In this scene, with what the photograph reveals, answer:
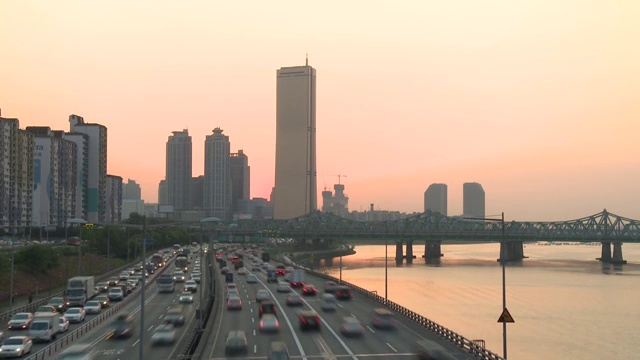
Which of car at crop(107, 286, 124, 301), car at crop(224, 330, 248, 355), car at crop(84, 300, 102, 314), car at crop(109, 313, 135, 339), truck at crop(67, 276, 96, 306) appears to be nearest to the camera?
car at crop(224, 330, 248, 355)

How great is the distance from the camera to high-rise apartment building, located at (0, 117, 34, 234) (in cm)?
14225

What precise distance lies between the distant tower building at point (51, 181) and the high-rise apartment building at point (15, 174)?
13.8 ft

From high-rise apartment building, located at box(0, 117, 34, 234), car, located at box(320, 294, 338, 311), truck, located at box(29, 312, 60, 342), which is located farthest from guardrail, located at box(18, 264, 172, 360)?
high-rise apartment building, located at box(0, 117, 34, 234)

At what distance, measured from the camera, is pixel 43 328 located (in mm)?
39969

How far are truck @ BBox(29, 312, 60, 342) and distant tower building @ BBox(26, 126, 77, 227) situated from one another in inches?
4886

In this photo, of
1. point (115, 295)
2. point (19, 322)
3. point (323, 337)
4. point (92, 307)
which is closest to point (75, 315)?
point (19, 322)

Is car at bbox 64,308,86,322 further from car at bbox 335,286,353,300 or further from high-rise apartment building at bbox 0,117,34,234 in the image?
high-rise apartment building at bbox 0,117,34,234

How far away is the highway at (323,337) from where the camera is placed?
35.6 m

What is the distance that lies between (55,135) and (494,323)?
152 meters

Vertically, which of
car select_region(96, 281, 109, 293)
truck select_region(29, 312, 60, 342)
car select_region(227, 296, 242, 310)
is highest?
truck select_region(29, 312, 60, 342)

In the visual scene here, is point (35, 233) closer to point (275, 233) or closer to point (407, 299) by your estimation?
point (275, 233)

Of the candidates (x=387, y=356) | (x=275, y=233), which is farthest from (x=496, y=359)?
(x=275, y=233)

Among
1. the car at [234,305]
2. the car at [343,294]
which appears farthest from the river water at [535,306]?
the car at [234,305]

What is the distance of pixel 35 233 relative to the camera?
146 metres
